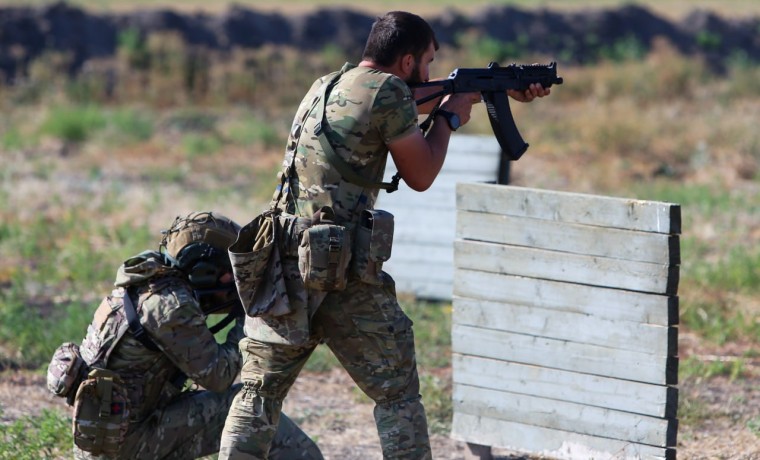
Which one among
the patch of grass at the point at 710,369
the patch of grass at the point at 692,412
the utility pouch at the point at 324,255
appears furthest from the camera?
the patch of grass at the point at 710,369

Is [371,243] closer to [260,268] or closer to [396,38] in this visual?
[260,268]

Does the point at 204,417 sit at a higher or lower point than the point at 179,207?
lower

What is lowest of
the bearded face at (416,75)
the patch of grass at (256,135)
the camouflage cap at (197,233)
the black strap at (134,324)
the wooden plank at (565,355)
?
the wooden plank at (565,355)

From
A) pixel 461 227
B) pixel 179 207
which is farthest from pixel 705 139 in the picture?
pixel 461 227

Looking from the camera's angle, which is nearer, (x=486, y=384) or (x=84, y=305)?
(x=486, y=384)

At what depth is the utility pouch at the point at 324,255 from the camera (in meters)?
3.68

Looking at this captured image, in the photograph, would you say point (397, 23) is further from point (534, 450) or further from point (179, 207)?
point (179, 207)

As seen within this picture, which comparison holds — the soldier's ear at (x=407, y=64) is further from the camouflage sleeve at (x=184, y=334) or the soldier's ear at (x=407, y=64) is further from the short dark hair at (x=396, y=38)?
the camouflage sleeve at (x=184, y=334)

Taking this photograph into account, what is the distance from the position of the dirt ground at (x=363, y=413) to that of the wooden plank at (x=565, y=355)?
0.60 metres

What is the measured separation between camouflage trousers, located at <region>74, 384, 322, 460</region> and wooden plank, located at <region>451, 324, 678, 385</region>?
0.88m

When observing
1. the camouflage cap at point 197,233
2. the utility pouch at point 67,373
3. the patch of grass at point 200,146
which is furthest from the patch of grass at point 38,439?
the patch of grass at point 200,146

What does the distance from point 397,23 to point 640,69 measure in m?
15.6

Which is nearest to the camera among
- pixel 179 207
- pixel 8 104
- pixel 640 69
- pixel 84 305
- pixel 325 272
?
pixel 325 272

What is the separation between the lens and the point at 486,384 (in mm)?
4766
